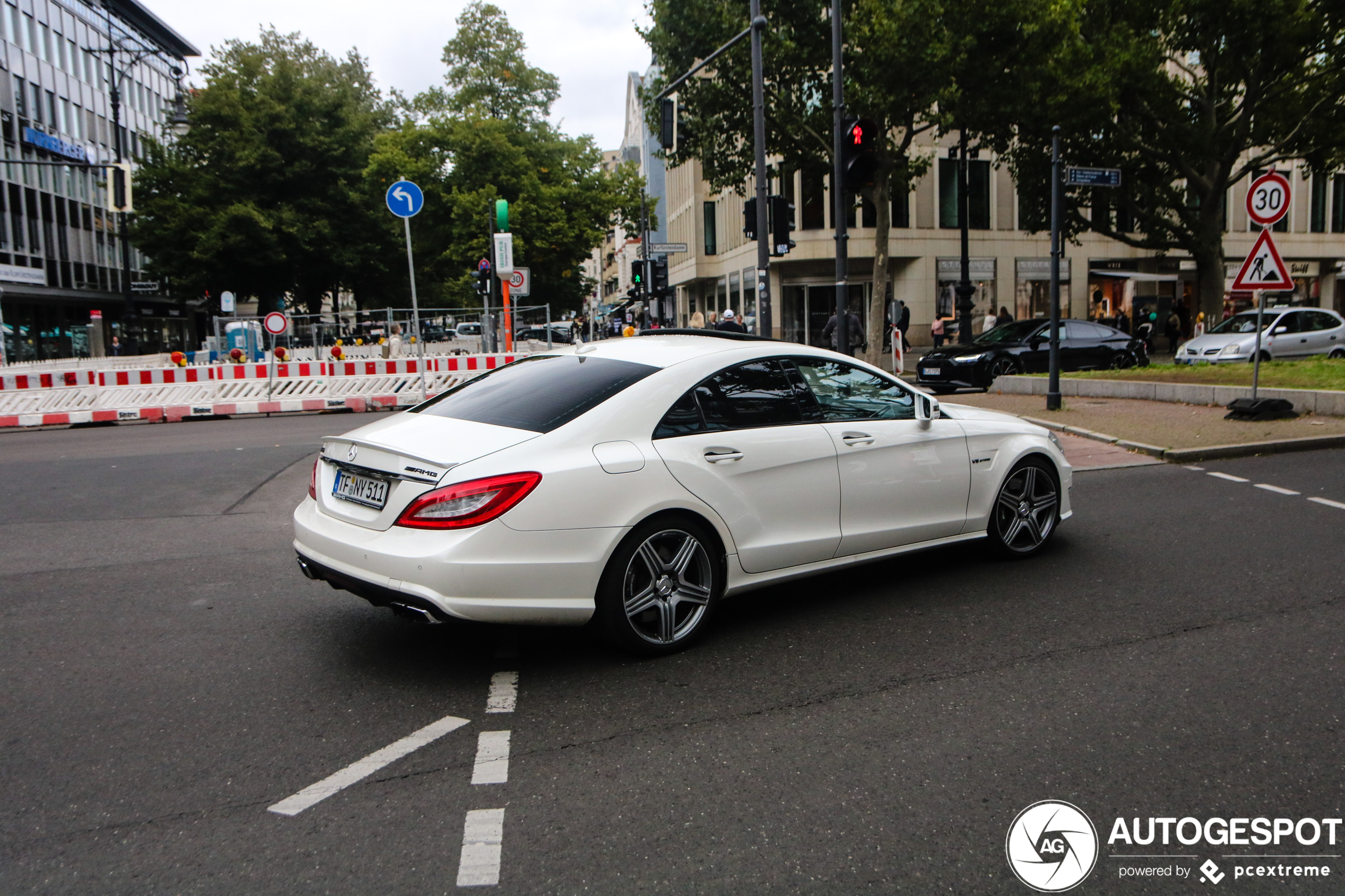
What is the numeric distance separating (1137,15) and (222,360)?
24.6 metres

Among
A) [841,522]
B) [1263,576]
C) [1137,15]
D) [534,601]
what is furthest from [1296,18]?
[534,601]

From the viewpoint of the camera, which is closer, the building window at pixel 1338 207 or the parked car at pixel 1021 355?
the parked car at pixel 1021 355

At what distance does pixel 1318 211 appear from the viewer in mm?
48938

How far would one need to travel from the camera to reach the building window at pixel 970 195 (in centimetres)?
4212

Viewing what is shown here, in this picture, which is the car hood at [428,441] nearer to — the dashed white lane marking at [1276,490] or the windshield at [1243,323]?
the dashed white lane marking at [1276,490]

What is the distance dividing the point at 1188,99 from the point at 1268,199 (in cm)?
1746

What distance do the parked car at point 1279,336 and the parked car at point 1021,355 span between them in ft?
5.02

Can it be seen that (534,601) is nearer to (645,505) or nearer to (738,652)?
(645,505)

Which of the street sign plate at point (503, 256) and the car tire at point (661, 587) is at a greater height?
the street sign plate at point (503, 256)

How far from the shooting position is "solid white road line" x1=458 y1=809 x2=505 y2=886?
2.84 meters

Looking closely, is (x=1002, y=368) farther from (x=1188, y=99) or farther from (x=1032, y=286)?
(x=1032, y=286)

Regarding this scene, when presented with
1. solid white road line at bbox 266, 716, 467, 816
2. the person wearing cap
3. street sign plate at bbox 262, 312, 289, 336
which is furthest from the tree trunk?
solid white road line at bbox 266, 716, 467, 816

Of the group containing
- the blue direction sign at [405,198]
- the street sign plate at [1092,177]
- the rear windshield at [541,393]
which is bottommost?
the rear windshield at [541,393]

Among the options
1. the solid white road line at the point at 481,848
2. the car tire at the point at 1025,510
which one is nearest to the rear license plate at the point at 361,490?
the solid white road line at the point at 481,848
